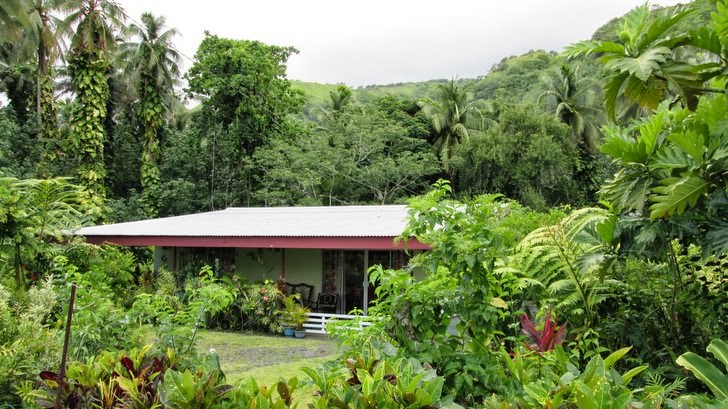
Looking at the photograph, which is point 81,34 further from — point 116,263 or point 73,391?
point 73,391

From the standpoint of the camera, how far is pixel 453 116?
33875mm

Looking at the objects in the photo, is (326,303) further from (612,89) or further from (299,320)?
(612,89)

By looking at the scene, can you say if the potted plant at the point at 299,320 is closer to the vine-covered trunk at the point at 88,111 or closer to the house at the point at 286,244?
the house at the point at 286,244

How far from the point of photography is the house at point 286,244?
12.9 m

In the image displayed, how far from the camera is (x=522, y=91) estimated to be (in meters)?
50.3

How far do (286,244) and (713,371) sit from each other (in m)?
10.8

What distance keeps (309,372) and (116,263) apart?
12138 mm

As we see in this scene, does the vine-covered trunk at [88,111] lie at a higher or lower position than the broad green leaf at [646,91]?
higher

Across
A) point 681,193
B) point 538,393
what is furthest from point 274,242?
point 538,393

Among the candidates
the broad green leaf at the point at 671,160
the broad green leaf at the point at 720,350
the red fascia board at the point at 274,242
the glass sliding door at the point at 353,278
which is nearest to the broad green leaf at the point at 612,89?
the broad green leaf at the point at 671,160

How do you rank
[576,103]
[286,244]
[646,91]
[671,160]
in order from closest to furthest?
1. [671,160]
2. [646,91]
3. [286,244]
4. [576,103]

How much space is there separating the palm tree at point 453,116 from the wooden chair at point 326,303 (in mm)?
18576

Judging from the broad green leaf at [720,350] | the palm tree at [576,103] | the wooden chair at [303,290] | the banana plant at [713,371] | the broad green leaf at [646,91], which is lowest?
the wooden chair at [303,290]

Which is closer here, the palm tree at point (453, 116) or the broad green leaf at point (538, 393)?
the broad green leaf at point (538, 393)
